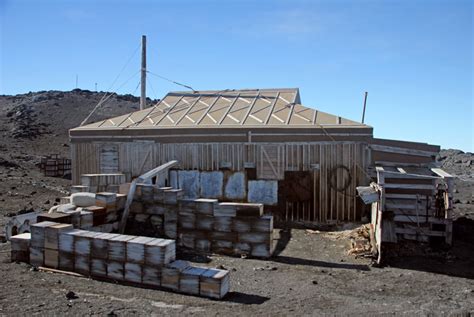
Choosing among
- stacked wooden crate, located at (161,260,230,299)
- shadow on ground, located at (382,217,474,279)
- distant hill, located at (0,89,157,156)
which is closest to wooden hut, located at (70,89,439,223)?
shadow on ground, located at (382,217,474,279)

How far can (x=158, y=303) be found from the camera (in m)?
7.63

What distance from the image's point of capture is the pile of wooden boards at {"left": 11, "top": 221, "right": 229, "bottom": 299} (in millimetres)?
8188

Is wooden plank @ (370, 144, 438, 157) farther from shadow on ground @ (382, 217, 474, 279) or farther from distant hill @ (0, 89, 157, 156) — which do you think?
distant hill @ (0, 89, 157, 156)

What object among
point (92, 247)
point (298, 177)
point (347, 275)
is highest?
point (298, 177)

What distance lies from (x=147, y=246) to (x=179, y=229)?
3691 mm

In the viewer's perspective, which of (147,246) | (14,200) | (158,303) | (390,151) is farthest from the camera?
(14,200)

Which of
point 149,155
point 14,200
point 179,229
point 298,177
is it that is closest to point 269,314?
point 179,229

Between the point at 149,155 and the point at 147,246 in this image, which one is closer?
the point at 147,246

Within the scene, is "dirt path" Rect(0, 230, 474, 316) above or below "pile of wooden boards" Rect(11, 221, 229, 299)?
below

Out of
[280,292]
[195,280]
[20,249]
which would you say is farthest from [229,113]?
[195,280]

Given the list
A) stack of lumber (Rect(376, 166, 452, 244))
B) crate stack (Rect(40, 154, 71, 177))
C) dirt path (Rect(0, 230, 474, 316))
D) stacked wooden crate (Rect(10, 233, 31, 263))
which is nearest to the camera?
dirt path (Rect(0, 230, 474, 316))

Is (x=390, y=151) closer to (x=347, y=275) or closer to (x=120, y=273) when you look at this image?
(x=347, y=275)

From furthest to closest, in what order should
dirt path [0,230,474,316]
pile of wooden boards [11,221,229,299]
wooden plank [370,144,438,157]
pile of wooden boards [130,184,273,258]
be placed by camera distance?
wooden plank [370,144,438,157] → pile of wooden boards [130,184,273,258] → pile of wooden boards [11,221,229,299] → dirt path [0,230,474,316]

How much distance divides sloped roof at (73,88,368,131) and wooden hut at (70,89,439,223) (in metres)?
0.04
